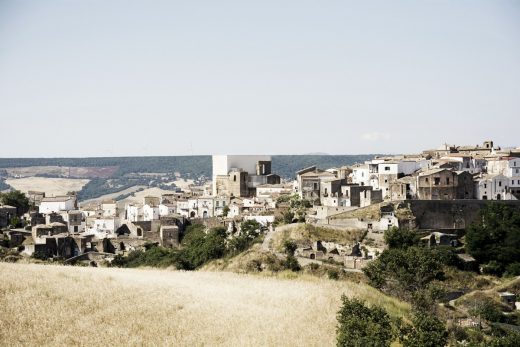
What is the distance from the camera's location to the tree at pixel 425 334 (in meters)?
23.9

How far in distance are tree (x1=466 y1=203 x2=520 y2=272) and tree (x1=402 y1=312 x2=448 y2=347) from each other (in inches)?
1005

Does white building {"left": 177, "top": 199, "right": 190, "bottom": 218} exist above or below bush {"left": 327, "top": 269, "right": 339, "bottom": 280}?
above

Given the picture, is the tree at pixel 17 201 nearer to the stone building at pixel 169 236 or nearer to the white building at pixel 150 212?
the white building at pixel 150 212

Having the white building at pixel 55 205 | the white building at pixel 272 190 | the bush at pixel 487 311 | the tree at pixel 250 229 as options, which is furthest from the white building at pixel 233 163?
the bush at pixel 487 311

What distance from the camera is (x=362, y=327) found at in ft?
77.6

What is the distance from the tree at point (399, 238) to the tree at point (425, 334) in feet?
74.4

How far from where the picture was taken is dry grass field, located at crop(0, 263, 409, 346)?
23203mm

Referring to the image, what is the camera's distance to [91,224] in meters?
72.8

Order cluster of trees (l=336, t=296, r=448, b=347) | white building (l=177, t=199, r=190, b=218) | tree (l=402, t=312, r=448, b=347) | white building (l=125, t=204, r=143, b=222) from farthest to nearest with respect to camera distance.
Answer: white building (l=125, t=204, r=143, b=222), white building (l=177, t=199, r=190, b=218), tree (l=402, t=312, r=448, b=347), cluster of trees (l=336, t=296, r=448, b=347)

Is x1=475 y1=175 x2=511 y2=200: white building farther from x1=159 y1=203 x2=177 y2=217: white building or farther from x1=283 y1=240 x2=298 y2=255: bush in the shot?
x1=159 y1=203 x2=177 y2=217: white building

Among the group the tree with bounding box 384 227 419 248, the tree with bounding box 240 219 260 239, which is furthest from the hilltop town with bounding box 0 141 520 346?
the tree with bounding box 240 219 260 239

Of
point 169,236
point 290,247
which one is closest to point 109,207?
point 169,236

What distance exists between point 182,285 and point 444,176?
89.8ft

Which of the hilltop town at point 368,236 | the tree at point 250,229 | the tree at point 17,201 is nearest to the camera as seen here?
the hilltop town at point 368,236
